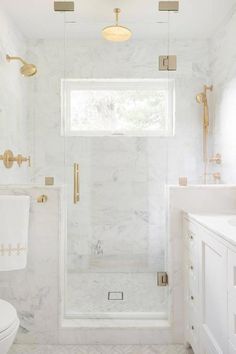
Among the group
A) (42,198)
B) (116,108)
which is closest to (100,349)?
(42,198)

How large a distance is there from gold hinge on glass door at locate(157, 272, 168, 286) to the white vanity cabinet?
19cm

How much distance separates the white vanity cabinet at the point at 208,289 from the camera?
4.24ft

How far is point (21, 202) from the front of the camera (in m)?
2.05

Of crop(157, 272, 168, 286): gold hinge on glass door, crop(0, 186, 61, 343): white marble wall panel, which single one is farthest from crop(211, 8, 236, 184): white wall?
crop(0, 186, 61, 343): white marble wall panel

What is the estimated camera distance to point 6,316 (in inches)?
Answer: 60.9

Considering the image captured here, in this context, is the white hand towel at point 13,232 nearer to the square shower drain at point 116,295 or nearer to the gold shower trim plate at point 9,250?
the gold shower trim plate at point 9,250

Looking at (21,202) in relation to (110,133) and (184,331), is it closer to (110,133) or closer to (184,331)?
(110,133)

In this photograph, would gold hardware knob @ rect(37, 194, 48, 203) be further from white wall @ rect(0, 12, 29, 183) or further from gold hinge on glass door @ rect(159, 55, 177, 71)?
gold hinge on glass door @ rect(159, 55, 177, 71)

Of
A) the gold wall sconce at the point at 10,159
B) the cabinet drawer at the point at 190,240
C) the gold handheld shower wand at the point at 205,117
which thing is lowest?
the cabinet drawer at the point at 190,240

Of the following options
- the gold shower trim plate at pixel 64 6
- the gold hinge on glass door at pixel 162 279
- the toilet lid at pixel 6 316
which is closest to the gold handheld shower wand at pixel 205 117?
the gold hinge on glass door at pixel 162 279

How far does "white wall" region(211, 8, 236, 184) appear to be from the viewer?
2.46 meters

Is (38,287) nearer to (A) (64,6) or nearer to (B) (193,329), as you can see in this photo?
(B) (193,329)

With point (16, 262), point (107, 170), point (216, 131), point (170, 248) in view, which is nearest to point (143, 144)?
point (107, 170)

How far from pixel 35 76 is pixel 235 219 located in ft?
5.73
